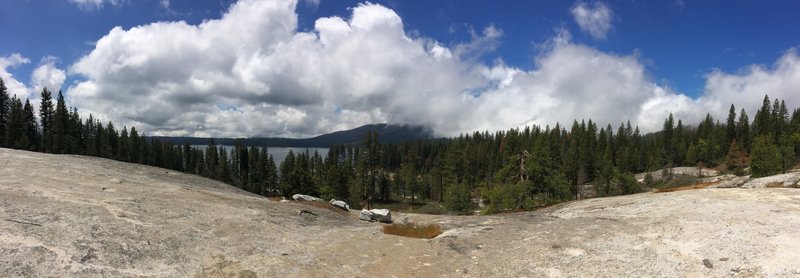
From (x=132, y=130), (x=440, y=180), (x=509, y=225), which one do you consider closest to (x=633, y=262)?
(x=509, y=225)

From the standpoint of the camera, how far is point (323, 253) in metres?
14.2

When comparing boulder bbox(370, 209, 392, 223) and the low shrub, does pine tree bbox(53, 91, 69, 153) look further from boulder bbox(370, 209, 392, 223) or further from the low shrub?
the low shrub

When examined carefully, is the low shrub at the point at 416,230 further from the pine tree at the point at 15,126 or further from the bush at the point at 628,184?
the pine tree at the point at 15,126

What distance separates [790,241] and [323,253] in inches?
590

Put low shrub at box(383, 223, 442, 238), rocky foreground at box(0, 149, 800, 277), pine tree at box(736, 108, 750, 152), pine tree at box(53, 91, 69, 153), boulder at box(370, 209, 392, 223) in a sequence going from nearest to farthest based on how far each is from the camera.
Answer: rocky foreground at box(0, 149, 800, 277)
low shrub at box(383, 223, 442, 238)
boulder at box(370, 209, 392, 223)
pine tree at box(53, 91, 69, 153)
pine tree at box(736, 108, 750, 152)

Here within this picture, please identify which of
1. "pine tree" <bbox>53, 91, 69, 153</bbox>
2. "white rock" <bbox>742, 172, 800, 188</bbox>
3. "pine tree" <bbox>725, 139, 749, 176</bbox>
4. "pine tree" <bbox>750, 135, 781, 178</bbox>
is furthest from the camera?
"pine tree" <bbox>725, 139, 749, 176</bbox>

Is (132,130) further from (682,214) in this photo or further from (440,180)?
(682,214)

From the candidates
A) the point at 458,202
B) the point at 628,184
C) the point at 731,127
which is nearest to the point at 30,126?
the point at 458,202

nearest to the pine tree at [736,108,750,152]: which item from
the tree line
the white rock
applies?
the tree line

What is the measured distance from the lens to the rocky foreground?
11.0 m

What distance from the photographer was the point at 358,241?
52.8 ft

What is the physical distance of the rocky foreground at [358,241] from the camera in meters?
11.0

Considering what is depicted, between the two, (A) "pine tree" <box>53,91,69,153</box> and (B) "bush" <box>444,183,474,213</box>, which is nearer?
(B) "bush" <box>444,183,474,213</box>

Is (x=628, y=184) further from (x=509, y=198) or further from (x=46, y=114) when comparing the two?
(x=46, y=114)
